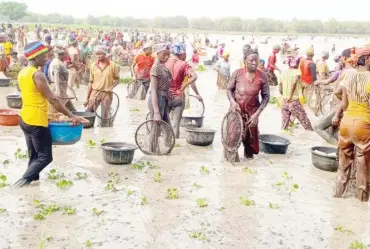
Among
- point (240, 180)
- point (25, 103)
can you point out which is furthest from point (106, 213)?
point (240, 180)

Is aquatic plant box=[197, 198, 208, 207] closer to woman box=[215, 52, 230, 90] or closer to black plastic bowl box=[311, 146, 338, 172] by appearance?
black plastic bowl box=[311, 146, 338, 172]

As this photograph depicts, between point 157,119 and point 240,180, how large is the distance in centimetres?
187

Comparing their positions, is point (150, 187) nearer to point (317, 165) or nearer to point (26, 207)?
point (26, 207)

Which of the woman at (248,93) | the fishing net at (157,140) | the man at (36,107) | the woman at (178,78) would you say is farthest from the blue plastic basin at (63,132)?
the woman at (248,93)

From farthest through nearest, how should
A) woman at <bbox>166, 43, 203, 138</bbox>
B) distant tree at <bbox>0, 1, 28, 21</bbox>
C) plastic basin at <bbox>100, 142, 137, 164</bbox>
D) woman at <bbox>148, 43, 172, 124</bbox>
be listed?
1. distant tree at <bbox>0, 1, 28, 21</bbox>
2. woman at <bbox>166, 43, 203, 138</bbox>
3. woman at <bbox>148, 43, 172, 124</bbox>
4. plastic basin at <bbox>100, 142, 137, 164</bbox>

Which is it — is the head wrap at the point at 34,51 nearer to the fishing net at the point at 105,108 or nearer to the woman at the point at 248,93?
the woman at the point at 248,93

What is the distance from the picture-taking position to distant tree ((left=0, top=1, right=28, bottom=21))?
102438mm

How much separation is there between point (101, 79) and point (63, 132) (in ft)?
12.8

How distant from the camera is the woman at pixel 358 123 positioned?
633cm

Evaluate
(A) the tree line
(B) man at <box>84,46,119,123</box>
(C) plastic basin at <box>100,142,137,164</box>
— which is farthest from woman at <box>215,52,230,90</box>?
(A) the tree line

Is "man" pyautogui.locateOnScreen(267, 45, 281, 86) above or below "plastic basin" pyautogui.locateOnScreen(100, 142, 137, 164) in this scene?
above

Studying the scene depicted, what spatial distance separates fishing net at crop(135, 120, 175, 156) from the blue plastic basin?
6.22 ft

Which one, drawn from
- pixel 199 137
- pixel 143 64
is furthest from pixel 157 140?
pixel 143 64

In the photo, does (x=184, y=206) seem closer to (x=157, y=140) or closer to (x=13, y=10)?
(x=157, y=140)
